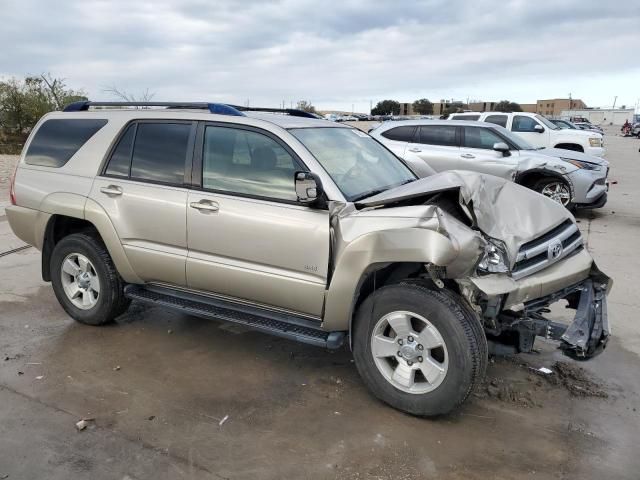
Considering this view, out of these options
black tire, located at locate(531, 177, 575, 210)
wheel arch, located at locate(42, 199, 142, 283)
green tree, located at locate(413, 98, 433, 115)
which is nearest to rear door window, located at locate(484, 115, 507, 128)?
black tire, located at locate(531, 177, 575, 210)

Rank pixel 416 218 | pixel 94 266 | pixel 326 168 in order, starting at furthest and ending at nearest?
1. pixel 94 266
2. pixel 326 168
3. pixel 416 218

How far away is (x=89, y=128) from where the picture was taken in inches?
186

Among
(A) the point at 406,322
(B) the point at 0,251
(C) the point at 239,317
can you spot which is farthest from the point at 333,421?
(B) the point at 0,251

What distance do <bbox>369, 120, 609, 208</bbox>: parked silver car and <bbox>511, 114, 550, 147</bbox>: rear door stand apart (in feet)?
16.4

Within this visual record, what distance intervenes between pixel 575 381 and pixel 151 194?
3513 millimetres

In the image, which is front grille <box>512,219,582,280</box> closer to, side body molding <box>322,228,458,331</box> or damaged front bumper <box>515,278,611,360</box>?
damaged front bumper <box>515,278,611,360</box>

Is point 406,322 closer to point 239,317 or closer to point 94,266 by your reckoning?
point 239,317

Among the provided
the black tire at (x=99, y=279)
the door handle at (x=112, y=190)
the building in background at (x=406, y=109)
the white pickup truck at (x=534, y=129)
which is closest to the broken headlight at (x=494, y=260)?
the door handle at (x=112, y=190)

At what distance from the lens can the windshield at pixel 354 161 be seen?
384 centimetres

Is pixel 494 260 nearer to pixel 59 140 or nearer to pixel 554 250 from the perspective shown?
pixel 554 250

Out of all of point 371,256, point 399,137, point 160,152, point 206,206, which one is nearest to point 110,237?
point 160,152

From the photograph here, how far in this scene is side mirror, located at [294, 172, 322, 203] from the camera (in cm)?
340

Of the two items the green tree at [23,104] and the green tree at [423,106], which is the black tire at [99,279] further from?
the green tree at [423,106]

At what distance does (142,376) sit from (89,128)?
7.39 feet
